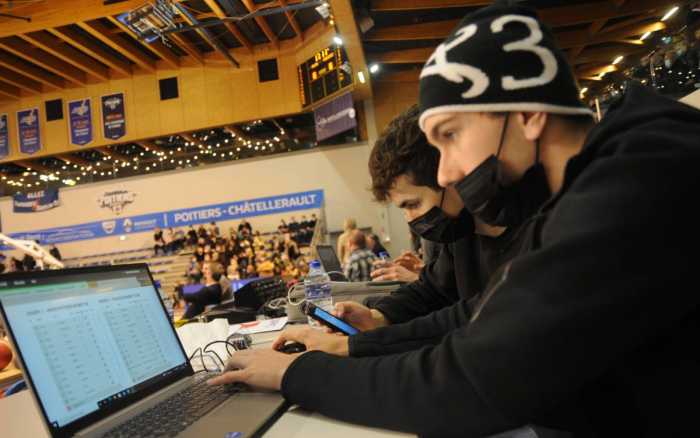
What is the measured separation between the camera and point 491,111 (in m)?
0.89

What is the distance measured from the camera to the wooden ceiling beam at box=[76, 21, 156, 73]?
788 centimetres

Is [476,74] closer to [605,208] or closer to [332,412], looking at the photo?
[605,208]

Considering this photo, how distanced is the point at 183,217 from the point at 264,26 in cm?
489

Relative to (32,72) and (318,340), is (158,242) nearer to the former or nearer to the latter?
A: (32,72)

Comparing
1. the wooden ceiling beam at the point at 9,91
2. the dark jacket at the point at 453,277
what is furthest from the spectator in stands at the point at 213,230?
the dark jacket at the point at 453,277

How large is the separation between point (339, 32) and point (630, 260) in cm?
697

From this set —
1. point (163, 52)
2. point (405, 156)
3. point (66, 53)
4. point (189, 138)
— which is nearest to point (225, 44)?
point (163, 52)

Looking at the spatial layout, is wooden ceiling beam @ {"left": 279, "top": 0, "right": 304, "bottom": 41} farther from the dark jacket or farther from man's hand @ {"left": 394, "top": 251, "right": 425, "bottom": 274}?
the dark jacket

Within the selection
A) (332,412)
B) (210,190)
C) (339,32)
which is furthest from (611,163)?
(210,190)

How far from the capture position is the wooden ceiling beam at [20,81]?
383 inches

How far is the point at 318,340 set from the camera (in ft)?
3.66

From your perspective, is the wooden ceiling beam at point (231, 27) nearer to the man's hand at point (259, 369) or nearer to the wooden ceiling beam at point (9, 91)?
the wooden ceiling beam at point (9, 91)

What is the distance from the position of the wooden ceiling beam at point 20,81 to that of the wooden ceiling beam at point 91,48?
2066 mm

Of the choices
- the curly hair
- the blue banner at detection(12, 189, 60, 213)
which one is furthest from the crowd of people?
the curly hair
